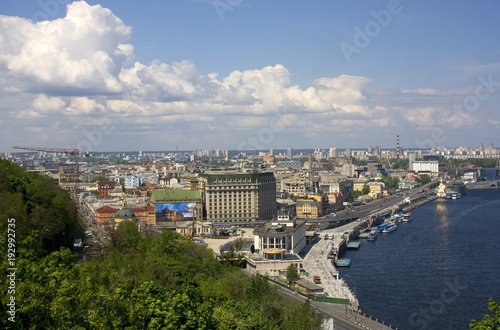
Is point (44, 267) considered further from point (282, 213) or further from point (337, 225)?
point (337, 225)

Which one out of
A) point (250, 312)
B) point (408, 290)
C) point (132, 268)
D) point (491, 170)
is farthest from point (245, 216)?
point (491, 170)

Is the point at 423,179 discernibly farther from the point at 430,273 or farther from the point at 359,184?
the point at 430,273

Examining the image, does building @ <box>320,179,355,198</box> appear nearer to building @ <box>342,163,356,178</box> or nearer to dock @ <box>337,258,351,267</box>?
building @ <box>342,163,356,178</box>

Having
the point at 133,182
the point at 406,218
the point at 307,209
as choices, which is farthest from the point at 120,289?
the point at 133,182

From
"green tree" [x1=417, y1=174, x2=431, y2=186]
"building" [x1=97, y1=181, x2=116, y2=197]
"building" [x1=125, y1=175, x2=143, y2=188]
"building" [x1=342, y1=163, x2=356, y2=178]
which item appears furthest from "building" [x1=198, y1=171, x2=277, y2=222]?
"building" [x1=342, y1=163, x2=356, y2=178]

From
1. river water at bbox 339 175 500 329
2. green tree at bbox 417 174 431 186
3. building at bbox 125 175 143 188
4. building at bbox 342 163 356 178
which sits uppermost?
building at bbox 342 163 356 178

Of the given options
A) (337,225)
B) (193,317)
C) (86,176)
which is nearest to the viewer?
(193,317)
